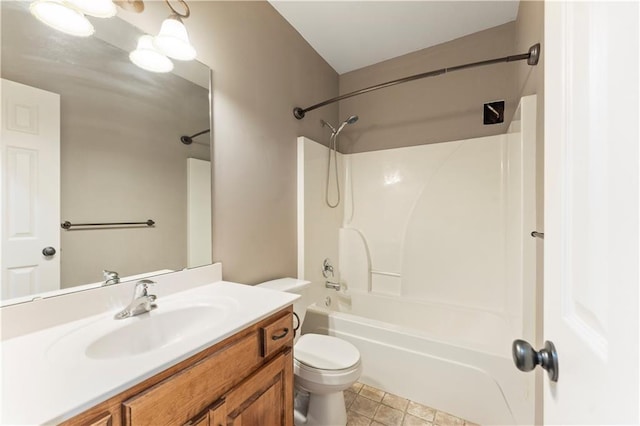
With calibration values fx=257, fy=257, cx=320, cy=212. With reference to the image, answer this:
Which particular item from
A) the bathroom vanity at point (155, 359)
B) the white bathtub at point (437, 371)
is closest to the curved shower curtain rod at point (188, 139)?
the bathroom vanity at point (155, 359)

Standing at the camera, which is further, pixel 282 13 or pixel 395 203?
pixel 395 203

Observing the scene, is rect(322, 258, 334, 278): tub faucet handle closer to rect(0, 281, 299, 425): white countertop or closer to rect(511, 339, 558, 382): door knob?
rect(0, 281, 299, 425): white countertop

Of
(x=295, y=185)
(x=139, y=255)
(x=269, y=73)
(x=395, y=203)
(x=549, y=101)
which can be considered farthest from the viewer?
(x=395, y=203)

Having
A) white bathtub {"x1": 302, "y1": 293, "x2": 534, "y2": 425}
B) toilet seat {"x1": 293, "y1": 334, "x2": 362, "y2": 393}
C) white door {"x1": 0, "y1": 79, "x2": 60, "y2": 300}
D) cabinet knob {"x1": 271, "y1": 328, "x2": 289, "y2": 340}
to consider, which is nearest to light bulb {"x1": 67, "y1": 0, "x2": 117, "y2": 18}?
white door {"x1": 0, "y1": 79, "x2": 60, "y2": 300}

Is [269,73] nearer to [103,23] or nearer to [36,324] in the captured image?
[103,23]

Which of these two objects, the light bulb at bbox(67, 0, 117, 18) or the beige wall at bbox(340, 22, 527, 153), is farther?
the beige wall at bbox(340, 22, 527, 153)

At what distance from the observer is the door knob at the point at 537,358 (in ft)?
1.61

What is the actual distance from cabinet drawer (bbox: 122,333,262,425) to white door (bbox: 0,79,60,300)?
60cm

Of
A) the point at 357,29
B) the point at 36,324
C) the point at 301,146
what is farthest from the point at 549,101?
the point at 357,29

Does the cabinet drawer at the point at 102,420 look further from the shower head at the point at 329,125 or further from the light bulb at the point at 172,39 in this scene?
the shower head at the point at 329,125

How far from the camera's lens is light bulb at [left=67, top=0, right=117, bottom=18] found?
2.91 feet

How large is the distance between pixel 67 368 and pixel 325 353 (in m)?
1.10

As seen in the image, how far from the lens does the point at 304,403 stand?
60.2 inches

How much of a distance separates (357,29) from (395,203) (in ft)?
4.87
